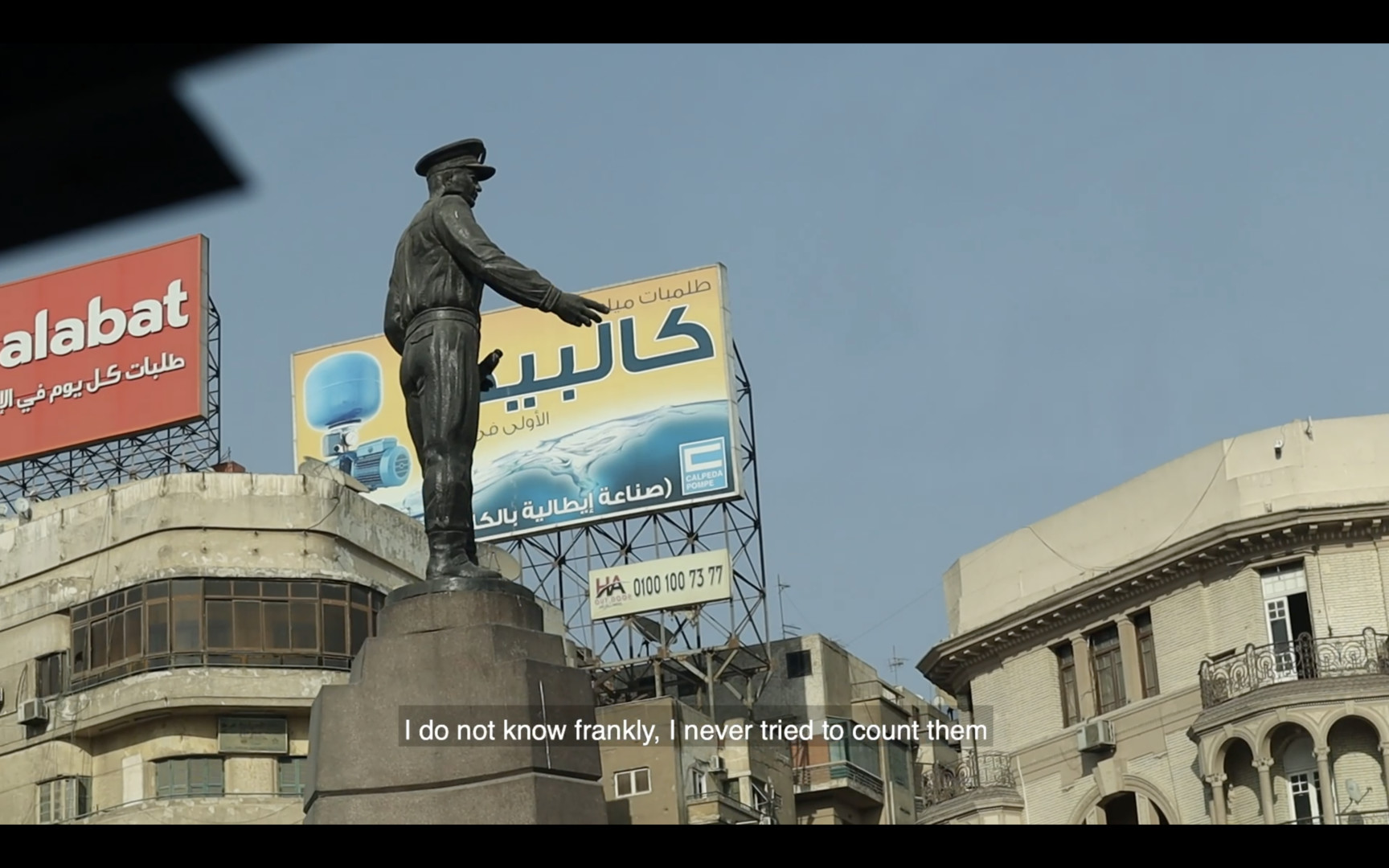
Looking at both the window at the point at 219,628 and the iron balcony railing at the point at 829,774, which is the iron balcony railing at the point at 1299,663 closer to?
the window at the point at 219,628

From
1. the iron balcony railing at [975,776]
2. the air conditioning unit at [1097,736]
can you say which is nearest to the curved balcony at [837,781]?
the iron balcony railing at [975,776]

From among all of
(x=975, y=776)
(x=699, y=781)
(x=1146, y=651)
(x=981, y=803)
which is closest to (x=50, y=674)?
(x=699, y=781)

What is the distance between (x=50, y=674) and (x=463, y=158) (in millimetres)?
31536

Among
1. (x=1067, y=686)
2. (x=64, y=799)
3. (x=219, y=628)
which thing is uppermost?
(x=219, y=628)

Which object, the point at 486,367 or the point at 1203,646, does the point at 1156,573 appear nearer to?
the point at 1203,646

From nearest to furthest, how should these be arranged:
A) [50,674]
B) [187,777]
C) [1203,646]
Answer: [1203,646] → [187,777] → [50,674]

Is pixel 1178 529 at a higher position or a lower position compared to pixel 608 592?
lower

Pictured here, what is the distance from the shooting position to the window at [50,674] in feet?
144

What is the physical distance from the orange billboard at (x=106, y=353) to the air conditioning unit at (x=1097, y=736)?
17.9 meters

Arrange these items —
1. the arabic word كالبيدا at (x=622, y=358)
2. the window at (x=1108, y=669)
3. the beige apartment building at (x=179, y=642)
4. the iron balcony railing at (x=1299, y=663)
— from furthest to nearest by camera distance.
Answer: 1. the arabic word كالبيدا at (x=622, y=358)
2. the window at (x=1108, y=669)
3. the beige apartment building at (x=179, y=642)
4. the iron balcony railing at (x=1299, y=663)

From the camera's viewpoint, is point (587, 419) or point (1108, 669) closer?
point (1108, 669)

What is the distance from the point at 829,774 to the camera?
5741cm

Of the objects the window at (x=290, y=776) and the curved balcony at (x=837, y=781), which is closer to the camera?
the window at (x=290, y=776)
